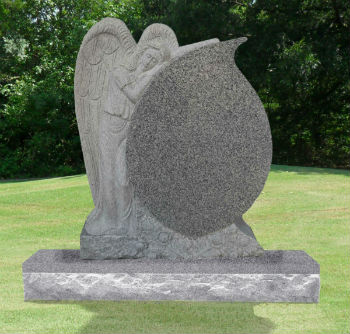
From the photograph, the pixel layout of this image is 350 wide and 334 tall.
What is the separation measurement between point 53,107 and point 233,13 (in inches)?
254

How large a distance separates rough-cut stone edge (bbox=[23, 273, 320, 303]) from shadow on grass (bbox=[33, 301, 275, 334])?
7cm

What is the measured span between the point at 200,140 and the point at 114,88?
1.01 metres

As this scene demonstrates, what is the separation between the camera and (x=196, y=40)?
15.4m

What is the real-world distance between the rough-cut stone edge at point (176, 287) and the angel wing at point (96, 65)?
1.29 meters

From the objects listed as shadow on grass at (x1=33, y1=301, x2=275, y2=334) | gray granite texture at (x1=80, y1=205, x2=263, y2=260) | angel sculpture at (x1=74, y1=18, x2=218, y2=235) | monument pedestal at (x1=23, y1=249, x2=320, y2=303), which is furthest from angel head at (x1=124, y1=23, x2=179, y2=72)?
shadow on grass at (x1=33, y1=301, x2=275, y2=334)

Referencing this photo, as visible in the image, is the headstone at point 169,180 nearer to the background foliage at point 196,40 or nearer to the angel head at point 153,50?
the angel head at point 153,50

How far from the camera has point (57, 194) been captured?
10.9 m

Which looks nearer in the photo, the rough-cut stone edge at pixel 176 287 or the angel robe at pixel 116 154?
the rough-cut stone edge at pixel 176 287

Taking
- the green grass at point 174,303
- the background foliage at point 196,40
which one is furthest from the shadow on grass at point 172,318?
the background foliage at point 196,40

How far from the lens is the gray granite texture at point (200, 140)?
4902 millimetres

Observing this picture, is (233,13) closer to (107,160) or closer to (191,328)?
(107,160)

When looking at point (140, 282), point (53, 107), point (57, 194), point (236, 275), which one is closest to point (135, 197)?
point (140, 282)

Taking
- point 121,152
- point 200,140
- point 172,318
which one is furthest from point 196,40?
point 172,318

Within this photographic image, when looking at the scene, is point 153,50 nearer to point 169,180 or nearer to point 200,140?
point 200,140
